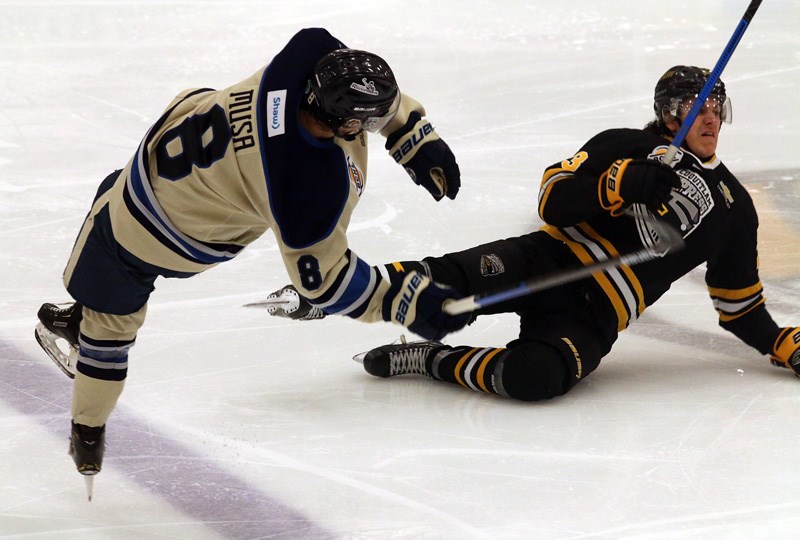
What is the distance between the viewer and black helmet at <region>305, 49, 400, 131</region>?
7.59 feet

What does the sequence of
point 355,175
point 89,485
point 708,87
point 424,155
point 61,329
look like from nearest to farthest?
point 355,175 < point 89,485 < point 424,155 < point 61,329 < point 708,87

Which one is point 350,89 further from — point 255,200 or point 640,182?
point 640,182

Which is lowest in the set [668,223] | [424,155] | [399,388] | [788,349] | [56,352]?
[399,388]

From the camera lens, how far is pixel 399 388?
11.0 feet

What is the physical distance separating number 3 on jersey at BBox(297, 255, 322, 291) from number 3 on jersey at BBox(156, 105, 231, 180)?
30cm

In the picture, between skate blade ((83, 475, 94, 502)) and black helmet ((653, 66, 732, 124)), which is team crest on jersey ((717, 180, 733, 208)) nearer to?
black helmet ((653, 66, 732, 124))

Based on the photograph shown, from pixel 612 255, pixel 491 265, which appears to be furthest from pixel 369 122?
pixel 612 255

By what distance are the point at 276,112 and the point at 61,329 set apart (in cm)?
104

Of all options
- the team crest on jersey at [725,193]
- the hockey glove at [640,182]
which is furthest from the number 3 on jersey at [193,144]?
the team crest on jersey at [725,193]

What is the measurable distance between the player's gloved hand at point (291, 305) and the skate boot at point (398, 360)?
8.5 inches

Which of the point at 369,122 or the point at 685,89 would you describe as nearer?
the point at 369,122

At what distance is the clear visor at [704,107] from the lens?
3.33 m

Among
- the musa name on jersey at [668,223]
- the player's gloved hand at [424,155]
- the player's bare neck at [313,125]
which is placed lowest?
the musa name on jersey at [668,223]

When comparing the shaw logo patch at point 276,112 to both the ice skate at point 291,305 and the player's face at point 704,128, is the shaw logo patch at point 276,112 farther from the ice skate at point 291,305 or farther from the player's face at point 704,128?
the player's face at point 704,128
